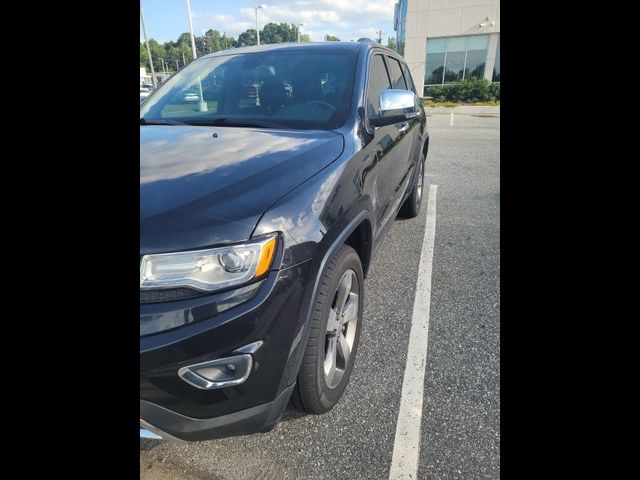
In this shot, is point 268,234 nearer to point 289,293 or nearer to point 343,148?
point 289,293

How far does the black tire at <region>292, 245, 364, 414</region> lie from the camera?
1597mm

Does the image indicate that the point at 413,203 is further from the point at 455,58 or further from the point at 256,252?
the point at 455,58

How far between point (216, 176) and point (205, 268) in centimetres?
44

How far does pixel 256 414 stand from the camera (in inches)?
54.9

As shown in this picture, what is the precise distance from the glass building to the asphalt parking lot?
23.9 metres

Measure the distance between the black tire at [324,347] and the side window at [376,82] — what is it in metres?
1.10

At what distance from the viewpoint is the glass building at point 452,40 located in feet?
77.6

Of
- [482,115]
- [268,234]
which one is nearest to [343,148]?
[268,234]

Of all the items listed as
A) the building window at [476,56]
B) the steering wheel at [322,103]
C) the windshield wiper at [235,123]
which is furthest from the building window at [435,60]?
the windshield wiper at [235,123]

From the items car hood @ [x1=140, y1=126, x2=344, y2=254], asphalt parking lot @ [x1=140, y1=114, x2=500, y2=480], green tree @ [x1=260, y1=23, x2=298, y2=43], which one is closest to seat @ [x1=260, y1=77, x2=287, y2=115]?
car hood @ [x1=140, y1=126, x2=344, y2=254]

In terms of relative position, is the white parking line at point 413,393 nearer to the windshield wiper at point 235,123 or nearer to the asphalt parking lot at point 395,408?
the asphalt parking lot at point 395,408

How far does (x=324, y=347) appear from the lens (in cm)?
174
